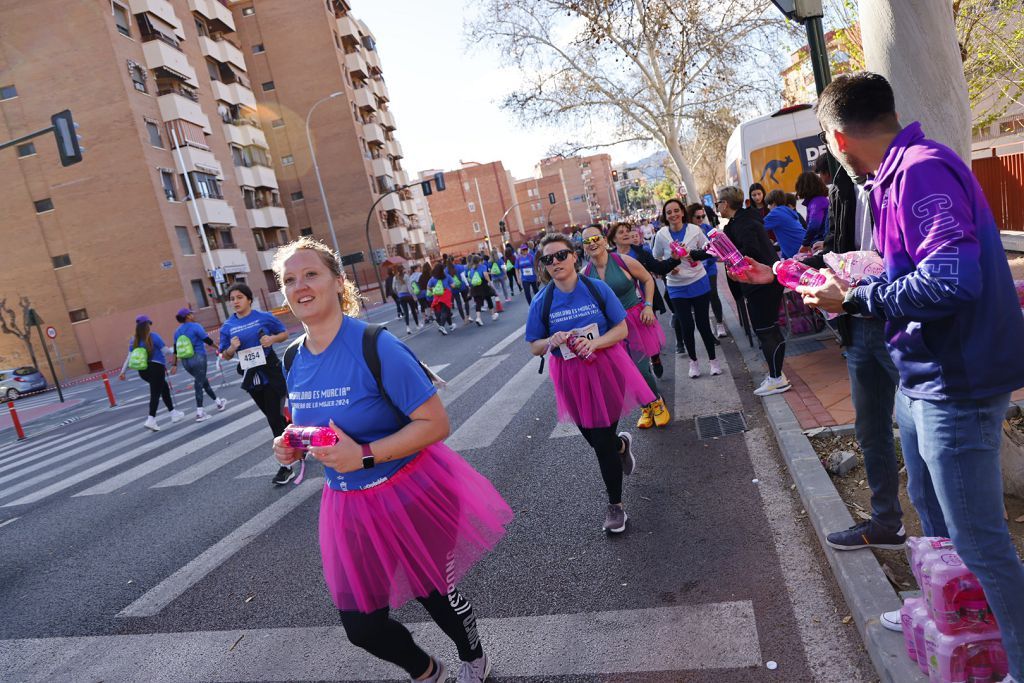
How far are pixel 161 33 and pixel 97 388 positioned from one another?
21964mm

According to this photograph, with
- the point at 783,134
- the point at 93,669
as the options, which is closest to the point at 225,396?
the point at 93,669

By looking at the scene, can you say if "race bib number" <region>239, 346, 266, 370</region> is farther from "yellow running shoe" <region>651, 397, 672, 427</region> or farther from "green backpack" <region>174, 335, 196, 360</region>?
"green backpack" <region>174, 335, 196, 360</region>

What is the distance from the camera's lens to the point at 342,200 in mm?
60250

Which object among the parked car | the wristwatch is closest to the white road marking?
the wristwatch

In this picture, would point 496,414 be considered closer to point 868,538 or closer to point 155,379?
point 868,538

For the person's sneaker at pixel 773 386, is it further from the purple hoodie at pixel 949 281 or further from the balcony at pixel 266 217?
the balcony at pixel 266 217

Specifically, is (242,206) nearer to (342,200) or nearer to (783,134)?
(342,200)

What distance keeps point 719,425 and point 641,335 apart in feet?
3.51

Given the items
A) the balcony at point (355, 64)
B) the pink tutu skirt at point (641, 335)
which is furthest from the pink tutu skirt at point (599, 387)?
the balcony at point (355, 64)

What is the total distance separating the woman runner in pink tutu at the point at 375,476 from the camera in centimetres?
260

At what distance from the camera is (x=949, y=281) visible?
6.23ft

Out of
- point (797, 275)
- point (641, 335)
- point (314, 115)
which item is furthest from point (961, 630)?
point (314, 115)

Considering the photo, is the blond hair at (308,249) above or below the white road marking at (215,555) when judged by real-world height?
above

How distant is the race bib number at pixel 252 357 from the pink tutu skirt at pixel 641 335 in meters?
3.70
